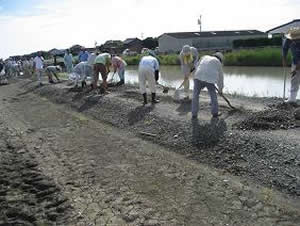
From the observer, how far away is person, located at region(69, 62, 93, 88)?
64.2 feet

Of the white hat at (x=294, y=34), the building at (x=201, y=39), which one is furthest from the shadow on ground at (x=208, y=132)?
the building at (x=201, y=39)

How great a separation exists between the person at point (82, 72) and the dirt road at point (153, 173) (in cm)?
812

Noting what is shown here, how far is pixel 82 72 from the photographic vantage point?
19.9 metres

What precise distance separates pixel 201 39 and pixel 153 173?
72.1 m

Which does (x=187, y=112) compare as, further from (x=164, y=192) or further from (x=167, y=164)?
(x=164, y=192)

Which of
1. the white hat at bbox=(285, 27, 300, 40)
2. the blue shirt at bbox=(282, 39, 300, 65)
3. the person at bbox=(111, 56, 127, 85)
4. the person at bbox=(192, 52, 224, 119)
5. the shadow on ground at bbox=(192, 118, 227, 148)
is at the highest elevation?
the white hat at bbox=(285, 27, 300, 40)

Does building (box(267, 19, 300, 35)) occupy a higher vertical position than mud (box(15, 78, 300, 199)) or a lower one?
higher

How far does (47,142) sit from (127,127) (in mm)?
2066

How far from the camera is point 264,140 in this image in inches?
299

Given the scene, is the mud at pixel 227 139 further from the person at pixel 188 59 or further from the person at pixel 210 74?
the person at pixel 188 59

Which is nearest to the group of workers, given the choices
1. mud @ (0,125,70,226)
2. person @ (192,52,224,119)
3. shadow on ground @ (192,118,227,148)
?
person @ (192,52,224,119)

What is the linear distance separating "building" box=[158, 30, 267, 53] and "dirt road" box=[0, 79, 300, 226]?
65.4 meters

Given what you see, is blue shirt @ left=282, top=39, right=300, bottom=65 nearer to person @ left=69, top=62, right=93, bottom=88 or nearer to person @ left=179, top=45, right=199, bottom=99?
person @ left=179, top=45, right=199, bottom=99

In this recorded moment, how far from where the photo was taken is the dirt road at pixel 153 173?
530cm
